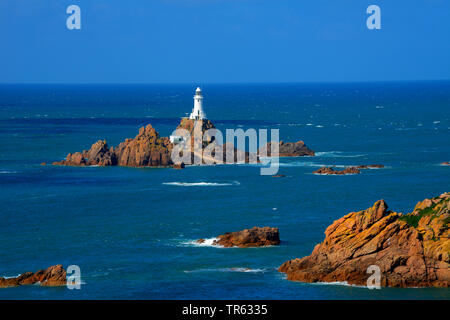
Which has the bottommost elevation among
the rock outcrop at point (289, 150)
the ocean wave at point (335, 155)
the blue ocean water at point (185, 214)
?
the blue ocean water at point (185, 214)

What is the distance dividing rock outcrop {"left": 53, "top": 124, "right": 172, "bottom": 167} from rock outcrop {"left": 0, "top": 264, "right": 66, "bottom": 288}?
Result: 212 feet

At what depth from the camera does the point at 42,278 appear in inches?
2453

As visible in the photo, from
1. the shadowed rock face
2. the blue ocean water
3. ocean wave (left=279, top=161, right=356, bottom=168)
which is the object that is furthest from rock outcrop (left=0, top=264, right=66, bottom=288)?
ocean wave (left=279, top=161, right=356, bottom=168)

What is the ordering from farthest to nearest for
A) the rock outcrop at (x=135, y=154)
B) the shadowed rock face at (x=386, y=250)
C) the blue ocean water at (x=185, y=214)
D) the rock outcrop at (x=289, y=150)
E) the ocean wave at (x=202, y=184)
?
the rock outcrop at (x=289, y=150) → the rock outcrop at (x=135, y=154) → the ocean wave at (x=202, y=184) → the blue ocean water at (x=185, y=214) → the shadowed rock face at (x=386, y=250)

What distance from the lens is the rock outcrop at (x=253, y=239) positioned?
7256cm

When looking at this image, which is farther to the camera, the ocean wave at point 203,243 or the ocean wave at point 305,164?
the ocean wave at point 305,164

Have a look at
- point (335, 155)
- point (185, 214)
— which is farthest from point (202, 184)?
point (335, 155)

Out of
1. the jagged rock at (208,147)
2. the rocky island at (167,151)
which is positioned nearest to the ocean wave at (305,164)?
the jagged rock at (208,147)

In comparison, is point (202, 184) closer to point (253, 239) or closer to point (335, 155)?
point (335, 155)

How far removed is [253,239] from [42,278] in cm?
1759

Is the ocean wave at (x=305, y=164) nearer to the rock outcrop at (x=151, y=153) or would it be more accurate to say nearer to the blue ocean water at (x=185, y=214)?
the blue ocean water at (x=185, y=214)

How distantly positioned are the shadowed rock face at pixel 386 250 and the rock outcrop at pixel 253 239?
9179mm

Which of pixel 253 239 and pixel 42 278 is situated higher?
pixel 253 239

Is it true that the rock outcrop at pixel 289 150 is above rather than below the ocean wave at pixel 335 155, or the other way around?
above
